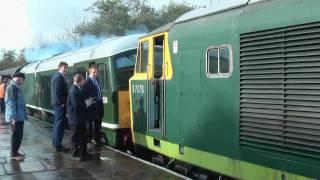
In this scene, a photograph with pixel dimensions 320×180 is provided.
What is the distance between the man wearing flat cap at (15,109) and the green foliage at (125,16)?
33128mm

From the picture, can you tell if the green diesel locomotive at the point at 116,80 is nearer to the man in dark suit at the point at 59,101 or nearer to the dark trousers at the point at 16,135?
the man in dark suit at the point at 59,101

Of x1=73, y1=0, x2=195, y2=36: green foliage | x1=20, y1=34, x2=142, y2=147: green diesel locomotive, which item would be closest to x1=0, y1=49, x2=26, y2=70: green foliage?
x1=73, y1=0, x2=195, y2=36: green foliage

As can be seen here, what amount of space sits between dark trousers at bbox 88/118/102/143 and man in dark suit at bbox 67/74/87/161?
0.97m

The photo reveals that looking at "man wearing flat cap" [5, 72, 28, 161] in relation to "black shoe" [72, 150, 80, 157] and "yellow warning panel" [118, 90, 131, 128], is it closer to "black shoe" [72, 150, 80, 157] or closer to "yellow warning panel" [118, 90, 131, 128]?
"black shoe" [72, 150, 80, 157]

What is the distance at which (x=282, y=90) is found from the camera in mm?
5844

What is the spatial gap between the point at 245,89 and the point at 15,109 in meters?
5.50

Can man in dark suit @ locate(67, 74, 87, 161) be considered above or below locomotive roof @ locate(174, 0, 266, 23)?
below

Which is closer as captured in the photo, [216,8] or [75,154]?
[216,8]

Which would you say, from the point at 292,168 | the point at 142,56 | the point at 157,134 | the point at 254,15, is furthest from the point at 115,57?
the point at 292,168

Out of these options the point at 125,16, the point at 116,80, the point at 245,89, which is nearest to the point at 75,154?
the point at 116,80

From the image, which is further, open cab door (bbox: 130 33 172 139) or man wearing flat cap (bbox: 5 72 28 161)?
man wearing flat cap (bbox: 5 72 28 161)

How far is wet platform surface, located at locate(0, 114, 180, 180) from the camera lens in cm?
878

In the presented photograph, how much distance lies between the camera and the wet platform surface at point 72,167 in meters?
8.78

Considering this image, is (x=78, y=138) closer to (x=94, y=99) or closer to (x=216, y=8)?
(x=94, y=99)
